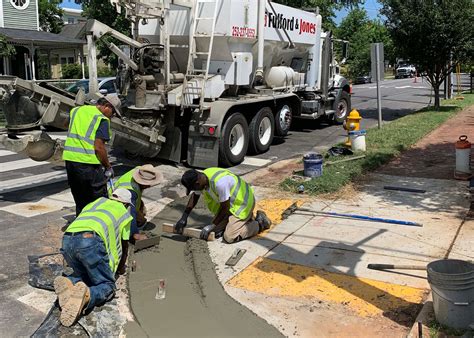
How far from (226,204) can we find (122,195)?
1.20m

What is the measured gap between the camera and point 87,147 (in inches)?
225

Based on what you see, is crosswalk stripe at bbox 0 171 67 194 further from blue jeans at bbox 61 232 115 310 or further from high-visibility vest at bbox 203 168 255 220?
blue jeans at bbox 61 232 115 310

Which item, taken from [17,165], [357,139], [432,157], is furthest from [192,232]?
[432,157]

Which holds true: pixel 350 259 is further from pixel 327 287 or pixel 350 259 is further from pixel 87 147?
pixel 87 147

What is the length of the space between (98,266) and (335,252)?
2.58 meters

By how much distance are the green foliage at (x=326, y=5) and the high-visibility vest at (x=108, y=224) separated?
2200cm

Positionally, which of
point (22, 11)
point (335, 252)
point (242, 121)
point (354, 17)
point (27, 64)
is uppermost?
point (354, 17)

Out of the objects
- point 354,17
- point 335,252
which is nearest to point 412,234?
point 335,252

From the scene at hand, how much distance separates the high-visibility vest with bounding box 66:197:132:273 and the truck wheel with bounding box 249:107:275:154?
6554 mm

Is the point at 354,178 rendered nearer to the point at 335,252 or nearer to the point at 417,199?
the point at 417,199

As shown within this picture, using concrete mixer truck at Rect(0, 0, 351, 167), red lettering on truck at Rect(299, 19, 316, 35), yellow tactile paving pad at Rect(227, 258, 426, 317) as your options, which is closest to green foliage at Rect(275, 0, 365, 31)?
red lettering on truck at Rect(299, 19, 316, 35)

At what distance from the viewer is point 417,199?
758 centimetres

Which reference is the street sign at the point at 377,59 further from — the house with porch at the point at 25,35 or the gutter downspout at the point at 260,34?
the house with porch at the point at 25,35

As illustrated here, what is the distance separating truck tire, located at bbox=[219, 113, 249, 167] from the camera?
985cm
